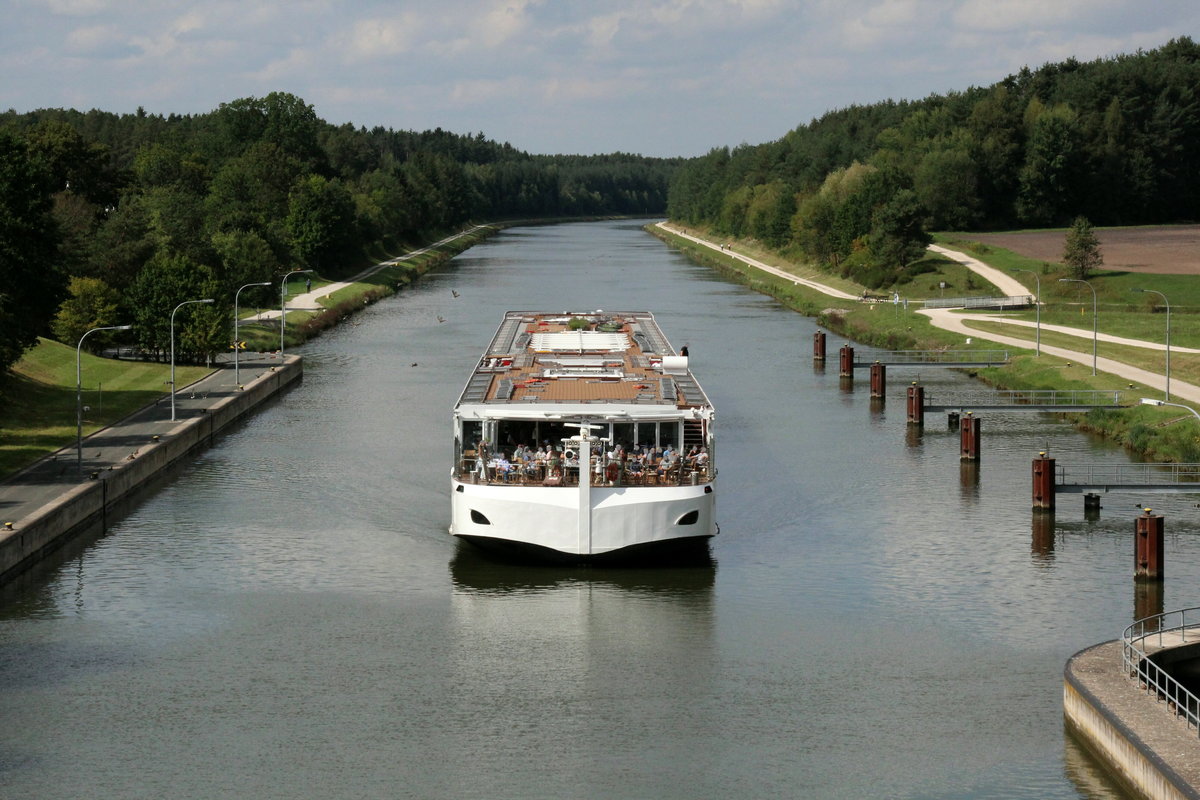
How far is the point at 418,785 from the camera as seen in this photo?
30453 millimetres

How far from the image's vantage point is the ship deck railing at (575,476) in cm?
4456

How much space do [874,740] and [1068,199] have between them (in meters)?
156

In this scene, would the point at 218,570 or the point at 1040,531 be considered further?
the point at 1040,531

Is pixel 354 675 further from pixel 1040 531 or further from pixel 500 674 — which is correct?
pixel 1040 531

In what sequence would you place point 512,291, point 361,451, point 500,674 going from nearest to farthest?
point 500,674, point 361,451, point 512,291

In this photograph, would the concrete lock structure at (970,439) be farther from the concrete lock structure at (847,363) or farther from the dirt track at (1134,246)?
the dirt track at (1134,246)

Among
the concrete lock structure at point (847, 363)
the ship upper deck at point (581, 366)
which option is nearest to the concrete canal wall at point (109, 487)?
the ship upper deck at point (581, 366)

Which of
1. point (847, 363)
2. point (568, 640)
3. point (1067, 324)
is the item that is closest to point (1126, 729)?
point (568, 640)

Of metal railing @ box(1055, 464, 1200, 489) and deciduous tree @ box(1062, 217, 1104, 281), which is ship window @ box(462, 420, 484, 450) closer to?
metal railing @ box(1055, 464, 1200, 489)

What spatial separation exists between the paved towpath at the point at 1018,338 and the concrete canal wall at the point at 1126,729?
38778 mm

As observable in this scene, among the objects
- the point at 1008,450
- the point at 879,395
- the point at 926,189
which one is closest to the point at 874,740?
the point at 1008,450

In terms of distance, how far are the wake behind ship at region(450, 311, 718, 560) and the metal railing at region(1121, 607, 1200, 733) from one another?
14053 millimetres

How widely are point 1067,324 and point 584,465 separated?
227ft

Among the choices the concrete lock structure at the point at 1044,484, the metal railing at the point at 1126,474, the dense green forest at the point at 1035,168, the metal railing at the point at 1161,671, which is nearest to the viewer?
the metal railing at the point at 1161,671
